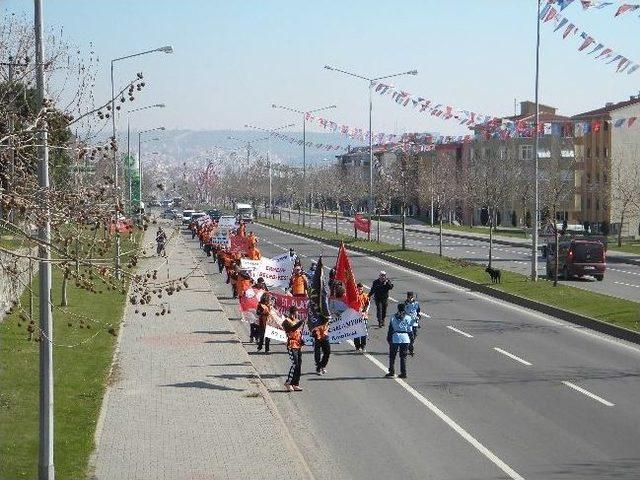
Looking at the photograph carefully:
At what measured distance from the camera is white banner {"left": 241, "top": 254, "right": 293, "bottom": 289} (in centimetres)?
3058

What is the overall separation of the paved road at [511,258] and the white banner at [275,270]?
10266 mm

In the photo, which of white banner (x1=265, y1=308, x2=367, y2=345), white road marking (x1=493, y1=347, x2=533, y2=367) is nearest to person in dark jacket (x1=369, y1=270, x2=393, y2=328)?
white road marking (x1=493, y1=347, x2=533, y2=367)

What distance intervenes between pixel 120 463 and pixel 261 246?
165 feet

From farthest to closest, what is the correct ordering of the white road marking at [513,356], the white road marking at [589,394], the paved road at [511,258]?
the paved road at [511,258] < the white road marking at [513,356] < the white road marking at [589,394]

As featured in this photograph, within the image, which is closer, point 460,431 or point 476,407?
point 460,431

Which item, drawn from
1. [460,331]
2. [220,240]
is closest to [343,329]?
[460,331]

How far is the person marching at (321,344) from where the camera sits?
66.9 feet

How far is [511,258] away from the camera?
2127 inches

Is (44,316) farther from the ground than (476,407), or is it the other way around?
(44,316)

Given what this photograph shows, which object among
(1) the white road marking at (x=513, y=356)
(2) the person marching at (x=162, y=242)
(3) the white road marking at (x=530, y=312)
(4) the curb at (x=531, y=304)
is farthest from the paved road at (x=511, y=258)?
(2) the person marching at (x=162, y=242)

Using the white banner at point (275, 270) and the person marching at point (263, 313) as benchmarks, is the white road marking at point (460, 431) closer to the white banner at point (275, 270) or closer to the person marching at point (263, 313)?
the person marching at point (263, 313)

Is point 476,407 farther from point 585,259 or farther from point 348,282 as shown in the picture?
point 585,259

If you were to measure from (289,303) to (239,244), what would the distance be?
15.5 m

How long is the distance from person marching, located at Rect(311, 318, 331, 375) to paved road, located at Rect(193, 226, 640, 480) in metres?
0.30
